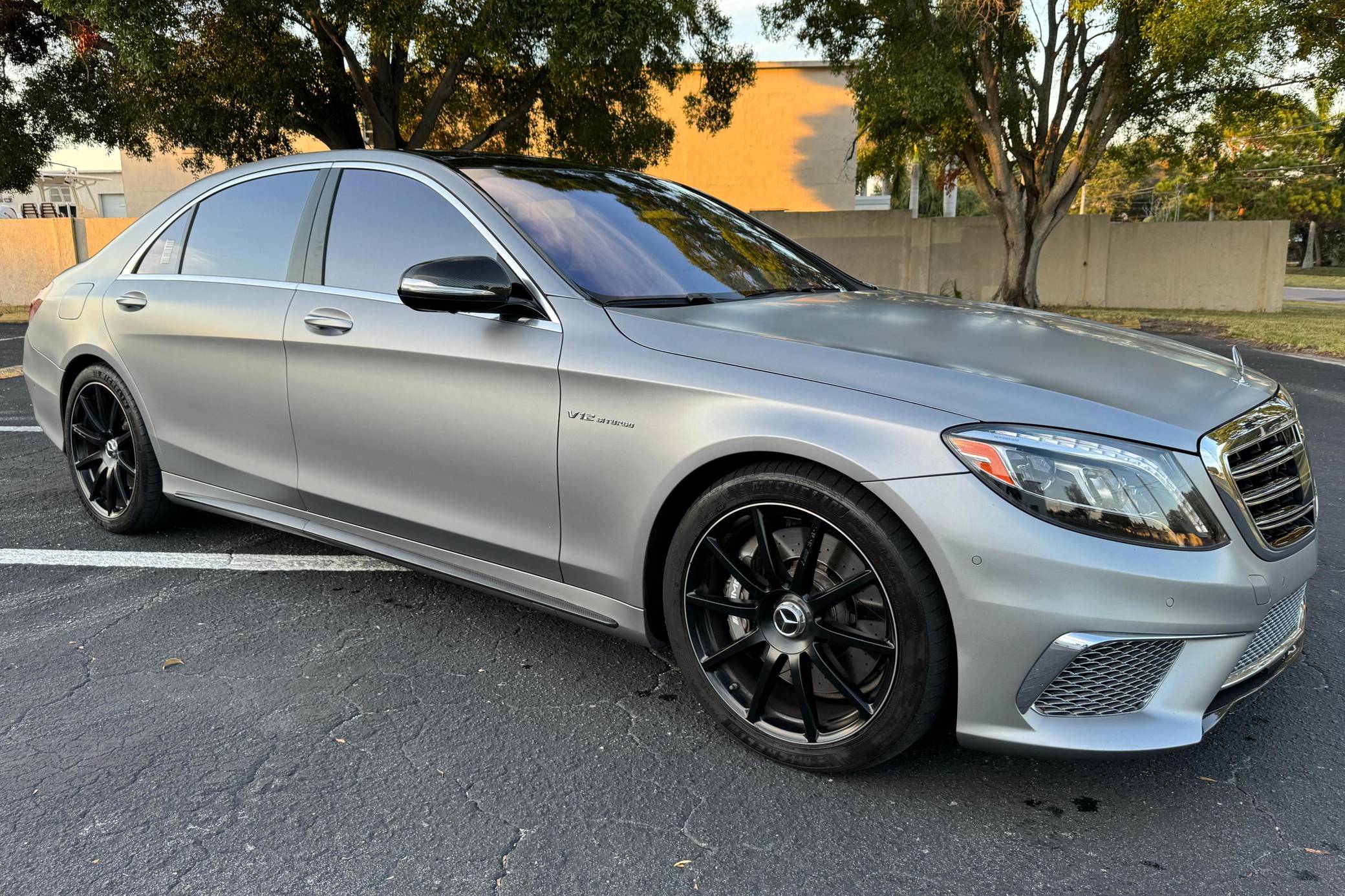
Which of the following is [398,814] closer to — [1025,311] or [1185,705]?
[1185,705]

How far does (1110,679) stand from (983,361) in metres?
0.81

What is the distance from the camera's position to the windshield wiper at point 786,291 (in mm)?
3182

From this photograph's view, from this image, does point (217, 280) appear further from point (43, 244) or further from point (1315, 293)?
point (1315, 293)

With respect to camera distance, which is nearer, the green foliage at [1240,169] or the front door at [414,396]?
the front door at [414,396]

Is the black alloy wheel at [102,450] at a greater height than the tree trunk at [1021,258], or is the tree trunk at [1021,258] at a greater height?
the tree trunk at [1021,258]

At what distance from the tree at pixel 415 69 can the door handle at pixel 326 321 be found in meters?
9.31

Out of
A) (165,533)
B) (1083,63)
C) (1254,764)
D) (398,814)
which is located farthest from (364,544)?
(1083,63)

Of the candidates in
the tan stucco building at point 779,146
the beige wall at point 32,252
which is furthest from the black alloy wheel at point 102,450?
the tan stucco building at point 779,146

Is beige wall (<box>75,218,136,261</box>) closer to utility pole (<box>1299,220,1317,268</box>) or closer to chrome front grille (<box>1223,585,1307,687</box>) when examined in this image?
chrome front grille (<box>1223,585,1307,687</box>)

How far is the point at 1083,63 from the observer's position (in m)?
15.7

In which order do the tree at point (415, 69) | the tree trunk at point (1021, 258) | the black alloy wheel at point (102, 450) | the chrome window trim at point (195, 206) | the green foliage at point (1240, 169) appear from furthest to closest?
the tree trunk at point (1021, 258)
the green foliage at point (1240, 169)
the tree at point (415, 69)
the black alloy wheel at point (102, 450)
the chrome window trim at point (195, 206)

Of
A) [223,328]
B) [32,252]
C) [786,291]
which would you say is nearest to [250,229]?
[223,328]

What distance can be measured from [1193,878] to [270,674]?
259 centimetres

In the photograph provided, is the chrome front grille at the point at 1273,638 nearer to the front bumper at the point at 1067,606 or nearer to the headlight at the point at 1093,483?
the front bumper at the point at 1067,606
